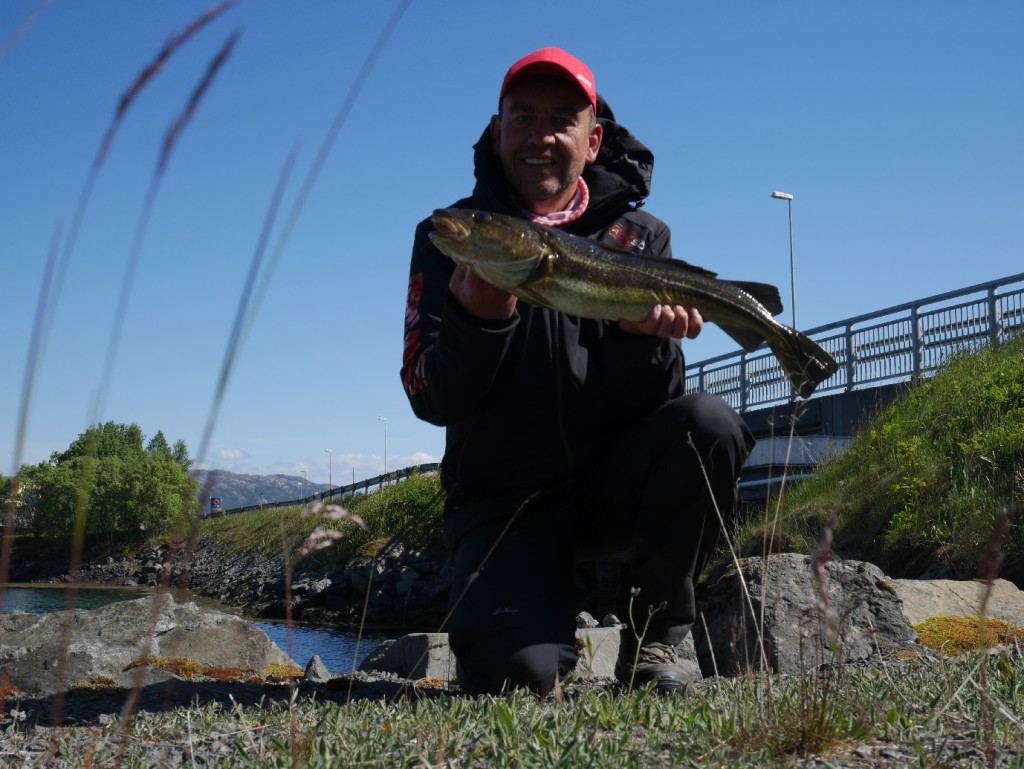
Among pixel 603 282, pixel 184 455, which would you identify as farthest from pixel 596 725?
pixel 184 455

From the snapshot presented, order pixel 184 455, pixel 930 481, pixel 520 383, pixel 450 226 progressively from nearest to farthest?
pixel 450 226 → pixel 520 383 → pixel 930 481 → pixel 184 455

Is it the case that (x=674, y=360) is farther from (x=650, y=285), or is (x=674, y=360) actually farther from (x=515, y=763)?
(x=515, y=763)

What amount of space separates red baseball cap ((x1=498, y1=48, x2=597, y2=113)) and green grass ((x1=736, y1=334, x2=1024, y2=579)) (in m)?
5.15

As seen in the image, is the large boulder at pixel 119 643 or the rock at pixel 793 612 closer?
the rock at pixel 793 612

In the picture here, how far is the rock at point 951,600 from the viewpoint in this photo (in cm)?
707

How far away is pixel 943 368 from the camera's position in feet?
57.3

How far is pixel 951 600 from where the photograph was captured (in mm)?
7547

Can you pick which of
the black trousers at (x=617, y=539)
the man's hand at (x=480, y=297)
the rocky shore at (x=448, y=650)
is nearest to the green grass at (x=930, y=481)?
the rocky shore at (x=448, y=650)

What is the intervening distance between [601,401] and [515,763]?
270 centimetres

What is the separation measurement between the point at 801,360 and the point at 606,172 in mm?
1604

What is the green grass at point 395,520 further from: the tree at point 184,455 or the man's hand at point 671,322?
the man's hand at point 671,322

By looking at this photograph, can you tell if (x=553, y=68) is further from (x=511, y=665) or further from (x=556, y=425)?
(x=511, y=665)

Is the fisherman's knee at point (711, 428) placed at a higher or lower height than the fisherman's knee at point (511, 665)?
higher

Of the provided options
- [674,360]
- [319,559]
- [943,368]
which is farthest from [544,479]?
[319,559]
